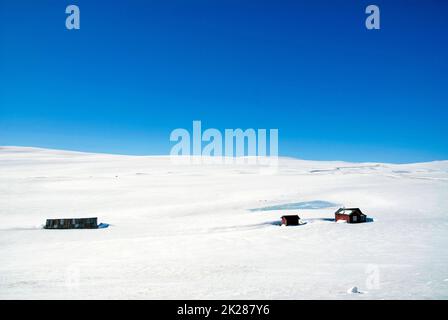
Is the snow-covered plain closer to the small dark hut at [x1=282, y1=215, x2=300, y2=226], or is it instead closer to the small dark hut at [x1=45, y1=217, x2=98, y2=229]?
the small dark hut at [x1=282, y1=215, x2=300, y2=226]

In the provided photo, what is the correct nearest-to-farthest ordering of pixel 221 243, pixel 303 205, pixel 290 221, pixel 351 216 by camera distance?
pixel 221 243, pixel 290 221, pixel 351 216, pixel 303 205

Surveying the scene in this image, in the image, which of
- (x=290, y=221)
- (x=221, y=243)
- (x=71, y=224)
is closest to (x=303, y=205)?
(x=290, y=221)

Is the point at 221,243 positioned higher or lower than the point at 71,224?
lower

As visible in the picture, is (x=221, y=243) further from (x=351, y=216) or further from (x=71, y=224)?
(x=71, y=224)

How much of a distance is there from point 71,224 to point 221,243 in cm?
1404

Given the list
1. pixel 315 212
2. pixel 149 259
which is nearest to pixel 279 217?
pixel 315 212

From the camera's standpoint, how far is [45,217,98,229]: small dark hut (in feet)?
98.3

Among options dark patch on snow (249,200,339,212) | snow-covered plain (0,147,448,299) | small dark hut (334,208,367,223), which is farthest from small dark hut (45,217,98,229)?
small dark hut (334,208,367,223)

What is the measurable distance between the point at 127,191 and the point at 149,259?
3038 centimetres

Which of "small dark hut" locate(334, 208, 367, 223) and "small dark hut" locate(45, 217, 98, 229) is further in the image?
"small dark hut" locate(334, 208, 367, 223)

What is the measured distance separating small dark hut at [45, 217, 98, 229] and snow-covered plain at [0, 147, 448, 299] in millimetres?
1094

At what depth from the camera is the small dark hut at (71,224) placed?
98.3 feet

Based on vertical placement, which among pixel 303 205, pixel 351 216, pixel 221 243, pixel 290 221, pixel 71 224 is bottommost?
pixel 221 243

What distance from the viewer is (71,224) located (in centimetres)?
3028
